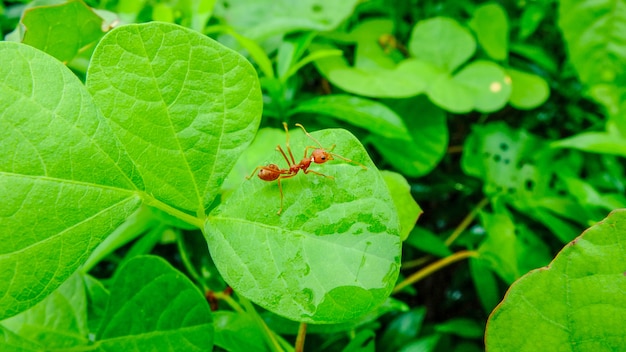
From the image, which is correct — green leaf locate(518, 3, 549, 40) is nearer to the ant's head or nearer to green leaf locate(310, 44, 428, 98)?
green leaf locate(310, 44, 428, 98)

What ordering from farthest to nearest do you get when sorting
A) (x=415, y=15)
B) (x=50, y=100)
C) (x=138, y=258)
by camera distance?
(x=415, y=15), (x=138, y=258), (x=50, y=100)

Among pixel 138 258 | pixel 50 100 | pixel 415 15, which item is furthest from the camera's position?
pixel 415 15

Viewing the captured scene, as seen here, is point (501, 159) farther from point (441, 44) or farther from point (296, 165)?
point (296, 165)

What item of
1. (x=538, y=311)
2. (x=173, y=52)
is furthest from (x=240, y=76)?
(x=538, y=311)

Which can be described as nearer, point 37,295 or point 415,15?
point 37,295

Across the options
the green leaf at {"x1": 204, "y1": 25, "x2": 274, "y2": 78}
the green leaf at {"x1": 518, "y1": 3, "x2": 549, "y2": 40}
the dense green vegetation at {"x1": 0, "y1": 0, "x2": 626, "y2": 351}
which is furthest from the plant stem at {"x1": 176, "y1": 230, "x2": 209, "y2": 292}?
the green leaf at {"x1": 518, "y1": 3, "x2": 549, "y2": 40}

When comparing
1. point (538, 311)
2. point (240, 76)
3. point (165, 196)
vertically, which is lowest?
point (538, 311)

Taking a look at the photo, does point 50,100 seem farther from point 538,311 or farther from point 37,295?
point 538,311
